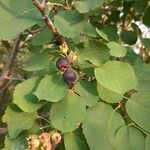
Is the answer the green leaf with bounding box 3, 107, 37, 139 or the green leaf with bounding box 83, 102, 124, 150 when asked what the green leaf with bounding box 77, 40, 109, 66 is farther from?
the green leaf with bounding box 3, 107, 37, 139

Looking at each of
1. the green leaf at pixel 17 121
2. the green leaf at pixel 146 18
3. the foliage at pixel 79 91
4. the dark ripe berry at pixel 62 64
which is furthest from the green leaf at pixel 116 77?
the green leaf at pixel 146 18

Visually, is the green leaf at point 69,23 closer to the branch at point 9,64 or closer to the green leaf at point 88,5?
the green leaf at point 88,5

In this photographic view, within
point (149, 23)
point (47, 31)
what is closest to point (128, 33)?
point (149, 23)

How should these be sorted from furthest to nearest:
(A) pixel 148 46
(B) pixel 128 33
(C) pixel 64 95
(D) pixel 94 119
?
(B) pixel 128 33, (A) pixel 148 46, (D) pixel 94 119, (C) pixel 64 95

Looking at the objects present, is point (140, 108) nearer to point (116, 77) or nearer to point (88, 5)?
point (116, 77)

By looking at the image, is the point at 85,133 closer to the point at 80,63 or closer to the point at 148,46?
the point at 80,63

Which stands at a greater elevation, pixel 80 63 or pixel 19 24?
pixel 19 24
